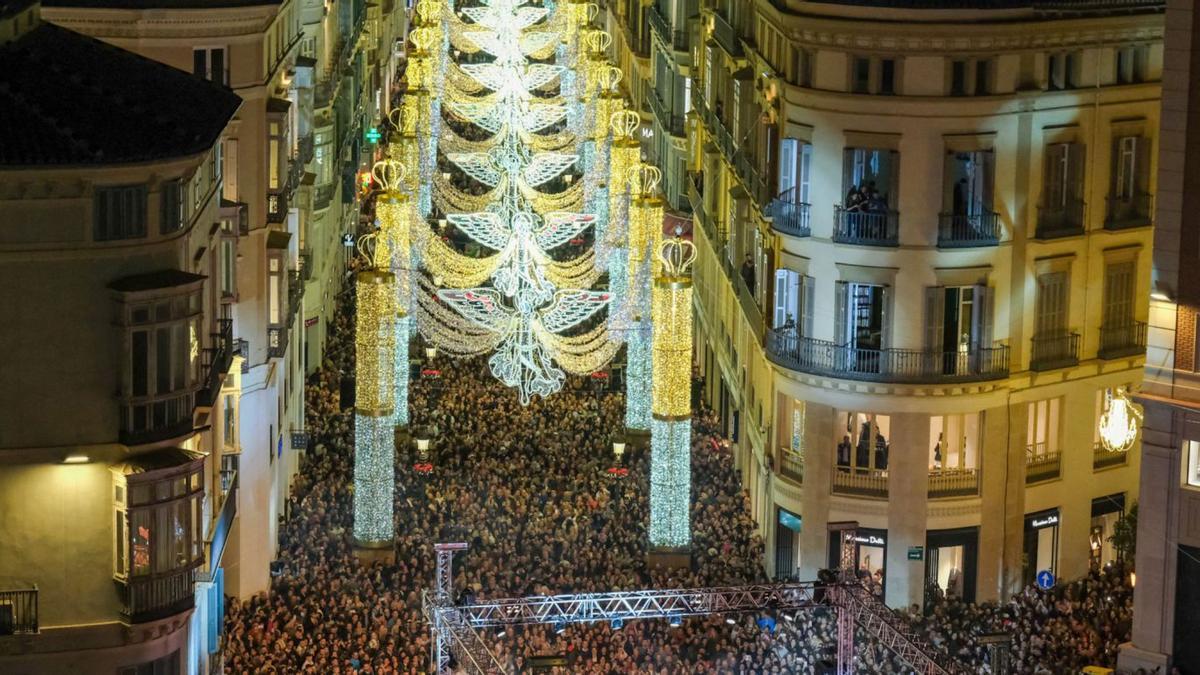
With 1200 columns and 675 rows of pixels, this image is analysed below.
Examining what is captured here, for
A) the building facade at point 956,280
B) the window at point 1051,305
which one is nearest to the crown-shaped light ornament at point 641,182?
the building facade at point 956,280

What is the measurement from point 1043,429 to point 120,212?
32352 mm

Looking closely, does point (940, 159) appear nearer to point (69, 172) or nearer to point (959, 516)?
point (959, 516)

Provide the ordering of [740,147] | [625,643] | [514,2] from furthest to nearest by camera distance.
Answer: [514,2] < [740,147] < [625,643]

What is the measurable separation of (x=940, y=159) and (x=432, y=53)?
110 feet

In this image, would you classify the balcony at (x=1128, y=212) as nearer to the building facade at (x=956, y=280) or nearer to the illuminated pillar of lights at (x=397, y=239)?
the building facade at (x=956, y=280)

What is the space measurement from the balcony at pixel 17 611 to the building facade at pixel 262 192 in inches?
573

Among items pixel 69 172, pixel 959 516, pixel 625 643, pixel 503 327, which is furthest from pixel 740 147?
pixel 69 172

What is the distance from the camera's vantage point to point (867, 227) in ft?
238

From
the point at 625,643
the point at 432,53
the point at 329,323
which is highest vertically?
the point at 432,53

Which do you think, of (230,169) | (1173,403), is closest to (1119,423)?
(1173,403)

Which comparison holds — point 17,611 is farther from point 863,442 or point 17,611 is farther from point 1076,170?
point 1076,170

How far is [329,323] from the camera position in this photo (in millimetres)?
101625

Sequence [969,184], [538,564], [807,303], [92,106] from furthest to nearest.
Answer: [807,303]
[538,564]
[969,184]
[92,106]

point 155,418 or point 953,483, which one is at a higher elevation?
point 155,418
